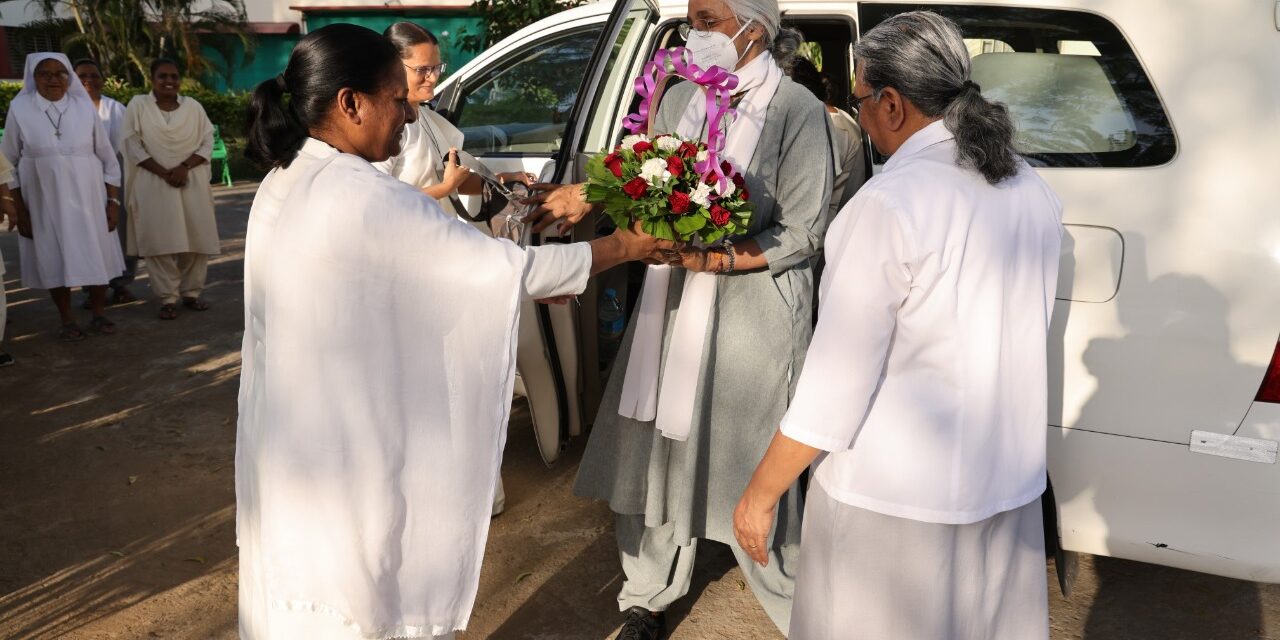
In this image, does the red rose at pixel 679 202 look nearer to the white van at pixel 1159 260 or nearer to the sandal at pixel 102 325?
the white van at pixel 1159 260

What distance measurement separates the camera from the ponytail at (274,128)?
2.10 m

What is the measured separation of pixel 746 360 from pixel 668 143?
2.38 ft

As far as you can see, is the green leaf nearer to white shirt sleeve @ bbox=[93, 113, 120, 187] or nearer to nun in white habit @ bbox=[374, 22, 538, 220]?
nun in white habit @ bbox=[374, 22, 538, 220]

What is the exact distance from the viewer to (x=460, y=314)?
2.08 meters

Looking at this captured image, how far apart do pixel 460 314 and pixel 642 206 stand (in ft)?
2.54

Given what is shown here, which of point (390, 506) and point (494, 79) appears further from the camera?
point (494, 79)

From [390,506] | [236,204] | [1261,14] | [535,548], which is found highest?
[1261,14]

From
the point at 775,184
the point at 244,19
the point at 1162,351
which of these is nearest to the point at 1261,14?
the point at 1162,351

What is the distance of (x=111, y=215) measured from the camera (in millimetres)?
7535

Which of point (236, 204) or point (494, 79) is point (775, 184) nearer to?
point (494, 79)

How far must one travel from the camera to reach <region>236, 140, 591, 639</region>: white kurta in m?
1.99

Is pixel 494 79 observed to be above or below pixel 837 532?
above

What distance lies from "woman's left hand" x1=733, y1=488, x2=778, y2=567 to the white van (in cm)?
90

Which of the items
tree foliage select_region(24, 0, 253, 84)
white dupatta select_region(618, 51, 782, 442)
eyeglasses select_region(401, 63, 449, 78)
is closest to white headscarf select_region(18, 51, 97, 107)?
eyeglasses select_region(401, 63, 449, 78)
